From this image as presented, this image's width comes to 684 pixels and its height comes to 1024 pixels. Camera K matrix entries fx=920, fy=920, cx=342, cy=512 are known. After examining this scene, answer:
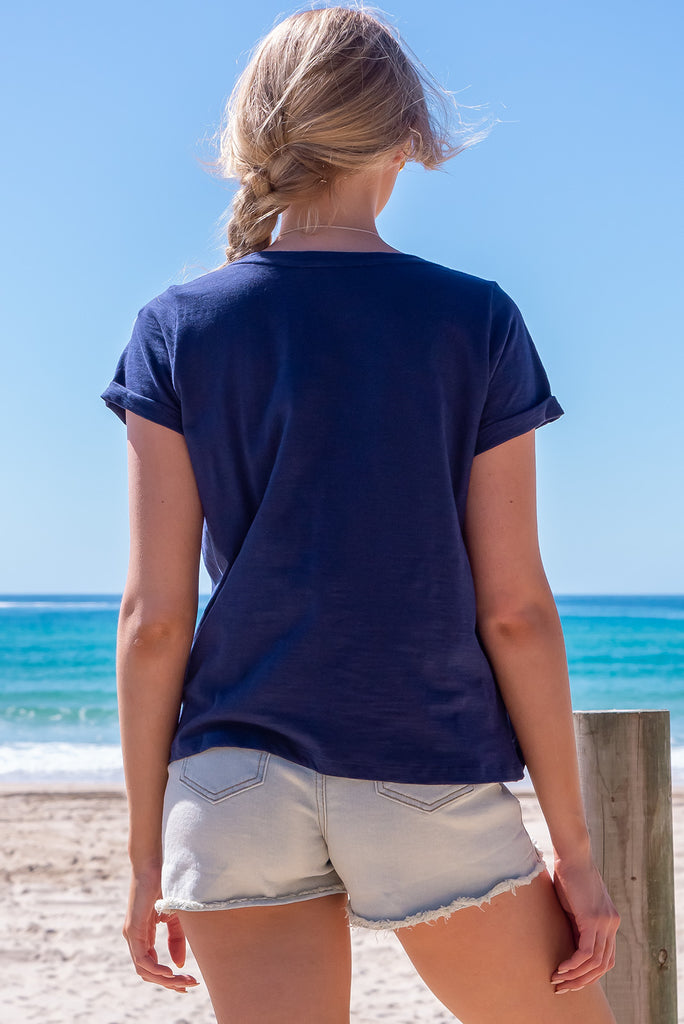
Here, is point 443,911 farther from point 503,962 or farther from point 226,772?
point 226,772

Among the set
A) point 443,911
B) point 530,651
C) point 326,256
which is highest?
point 326,256

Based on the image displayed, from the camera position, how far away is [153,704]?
1.30m

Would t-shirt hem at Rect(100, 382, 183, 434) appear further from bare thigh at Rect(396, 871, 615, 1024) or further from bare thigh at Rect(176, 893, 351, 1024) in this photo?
bare thigh at Rect(396, 871, 615, 1024)

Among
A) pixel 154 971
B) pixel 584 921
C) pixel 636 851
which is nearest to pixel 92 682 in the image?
pixel 636 851

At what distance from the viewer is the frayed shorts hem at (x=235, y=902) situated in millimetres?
1180

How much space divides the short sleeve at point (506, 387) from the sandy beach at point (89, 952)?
8.12 ft

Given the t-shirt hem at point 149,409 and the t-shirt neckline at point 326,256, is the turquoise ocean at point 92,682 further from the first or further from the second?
the t-shirt neckline at point 326,256

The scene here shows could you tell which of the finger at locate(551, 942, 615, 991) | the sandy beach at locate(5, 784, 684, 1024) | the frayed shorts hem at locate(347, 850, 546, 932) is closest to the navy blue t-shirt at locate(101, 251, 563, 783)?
the frayed shorts hem at locate(347, 850, 546, 932)

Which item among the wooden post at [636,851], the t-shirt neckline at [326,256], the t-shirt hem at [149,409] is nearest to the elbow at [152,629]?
the t-shirt hem at [149,409]

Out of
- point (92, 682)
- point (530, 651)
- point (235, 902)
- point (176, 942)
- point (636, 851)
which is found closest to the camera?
point (235, 902)

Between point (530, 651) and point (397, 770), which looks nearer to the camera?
point (397, 770)

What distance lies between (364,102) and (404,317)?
1.08 ft

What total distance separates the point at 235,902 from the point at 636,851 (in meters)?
1.16

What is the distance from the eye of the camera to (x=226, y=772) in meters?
1.21
